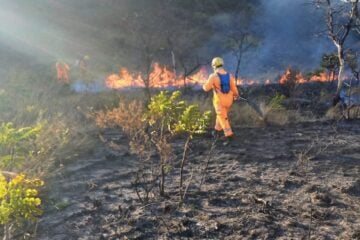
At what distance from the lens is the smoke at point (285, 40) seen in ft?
104

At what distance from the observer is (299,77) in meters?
23.3

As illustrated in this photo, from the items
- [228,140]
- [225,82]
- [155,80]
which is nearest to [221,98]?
[225,82]

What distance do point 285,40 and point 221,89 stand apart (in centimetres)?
2787

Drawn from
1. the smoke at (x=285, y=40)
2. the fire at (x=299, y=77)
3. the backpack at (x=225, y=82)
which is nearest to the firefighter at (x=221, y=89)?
the backpack at (x=225, y=82)

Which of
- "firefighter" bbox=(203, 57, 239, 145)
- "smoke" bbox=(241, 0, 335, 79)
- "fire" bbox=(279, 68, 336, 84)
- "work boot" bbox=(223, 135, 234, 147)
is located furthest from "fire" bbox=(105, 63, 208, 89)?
"firefighter" bbox=(203, 57, 239, 145)

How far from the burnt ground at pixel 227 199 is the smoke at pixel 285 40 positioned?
68.9 ft

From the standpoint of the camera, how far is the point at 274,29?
37281mm

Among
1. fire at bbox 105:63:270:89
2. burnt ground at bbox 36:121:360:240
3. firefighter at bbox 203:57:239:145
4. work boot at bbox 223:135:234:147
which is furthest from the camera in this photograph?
fire at bbox 105:63:270:89

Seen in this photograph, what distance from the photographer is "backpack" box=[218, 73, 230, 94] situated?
895 cm

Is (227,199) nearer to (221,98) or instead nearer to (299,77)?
(221,98)

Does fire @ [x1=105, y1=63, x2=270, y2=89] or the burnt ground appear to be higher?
fire @ [x1=105, y1=63, x2=270, y2=89]

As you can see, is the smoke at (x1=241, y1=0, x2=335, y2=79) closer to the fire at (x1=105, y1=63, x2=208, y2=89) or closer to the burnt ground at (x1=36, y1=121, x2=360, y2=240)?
the fire at (x1=105, y1=63, x2=208, y2=89)

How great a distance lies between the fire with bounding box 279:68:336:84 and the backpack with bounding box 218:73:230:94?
1323 centimetres

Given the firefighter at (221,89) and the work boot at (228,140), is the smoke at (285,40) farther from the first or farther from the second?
the firefighter at (221,89)
